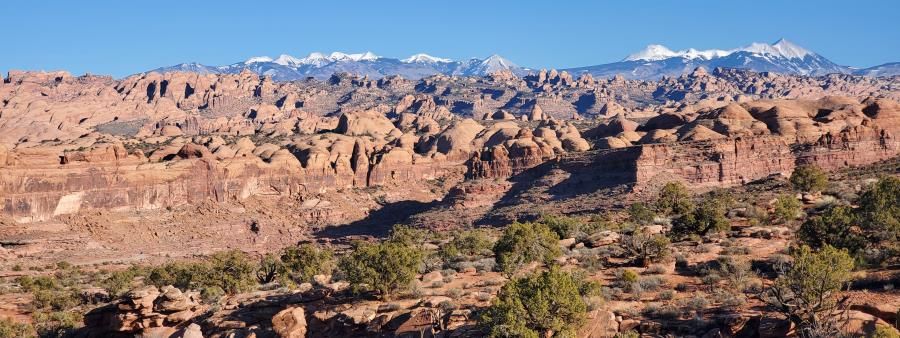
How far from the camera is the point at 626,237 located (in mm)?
36375

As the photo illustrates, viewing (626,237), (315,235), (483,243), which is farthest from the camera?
(315,235)

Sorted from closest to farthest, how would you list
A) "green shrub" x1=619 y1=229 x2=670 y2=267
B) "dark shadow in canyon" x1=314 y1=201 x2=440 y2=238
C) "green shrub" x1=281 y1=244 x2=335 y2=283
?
"green shrub" x1=619 y1=229 x2=670 y2=267
"green shrub" x1=281 y1=244 x2=335 y2=283
"dark shadow in canyon" x1=314 y1=201 x2=440 y2=238

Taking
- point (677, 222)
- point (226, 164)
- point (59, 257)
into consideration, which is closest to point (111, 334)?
point (677, 222)

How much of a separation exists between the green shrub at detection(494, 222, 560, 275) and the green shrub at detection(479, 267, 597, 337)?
9.21m

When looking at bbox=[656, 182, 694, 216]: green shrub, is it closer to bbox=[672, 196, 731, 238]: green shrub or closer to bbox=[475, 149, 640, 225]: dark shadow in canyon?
bbox=[672, 196, 731, 238]: green shrub

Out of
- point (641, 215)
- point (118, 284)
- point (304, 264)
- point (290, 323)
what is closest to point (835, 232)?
point (290, 323)

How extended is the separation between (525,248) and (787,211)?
1630 centimetres

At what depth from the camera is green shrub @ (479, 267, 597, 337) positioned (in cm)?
2098

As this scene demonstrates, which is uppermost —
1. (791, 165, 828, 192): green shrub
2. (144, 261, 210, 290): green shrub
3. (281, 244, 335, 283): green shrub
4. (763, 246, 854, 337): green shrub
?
(791, 165, 828, 192): green shrub

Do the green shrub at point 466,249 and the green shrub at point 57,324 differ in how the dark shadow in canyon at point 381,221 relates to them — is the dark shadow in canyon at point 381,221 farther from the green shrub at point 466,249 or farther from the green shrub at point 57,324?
the green shrub at point 57,324

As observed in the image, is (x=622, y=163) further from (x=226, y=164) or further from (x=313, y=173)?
(x=226, y=164)

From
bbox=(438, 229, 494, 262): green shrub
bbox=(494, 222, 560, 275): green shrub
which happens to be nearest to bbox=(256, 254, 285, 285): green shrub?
bbox=(438, 229, 494, 262): green shrub

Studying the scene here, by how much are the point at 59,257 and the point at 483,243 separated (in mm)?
45198

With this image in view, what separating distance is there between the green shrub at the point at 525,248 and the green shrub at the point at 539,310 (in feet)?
30.2
